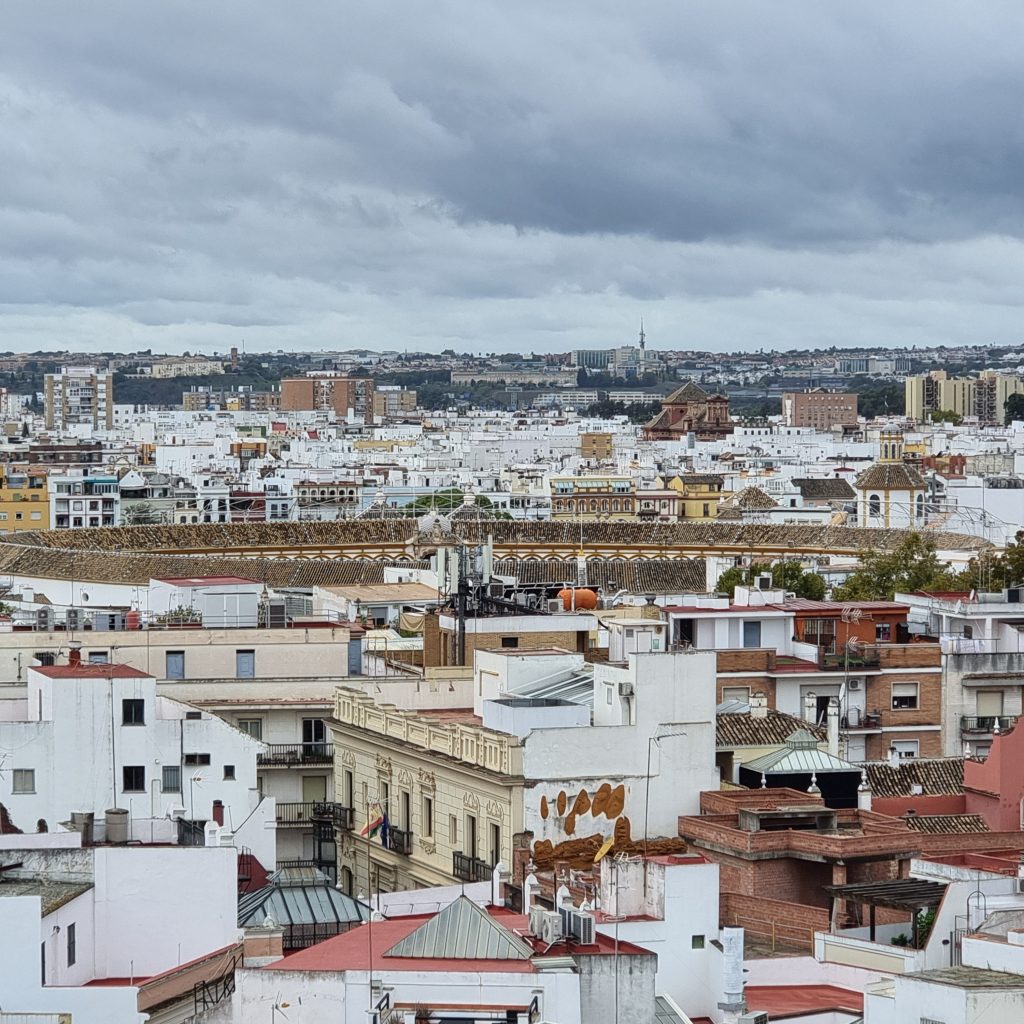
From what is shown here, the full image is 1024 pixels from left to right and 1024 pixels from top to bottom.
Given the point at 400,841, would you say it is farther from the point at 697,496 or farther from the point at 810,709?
the point at 697,496

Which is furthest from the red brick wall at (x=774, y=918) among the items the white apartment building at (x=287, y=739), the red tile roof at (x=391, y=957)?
the white apartment building at (x=287, y=739)

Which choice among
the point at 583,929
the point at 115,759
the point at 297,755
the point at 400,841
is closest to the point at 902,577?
the point at 297,755

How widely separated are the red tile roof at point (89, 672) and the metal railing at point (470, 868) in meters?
4.71

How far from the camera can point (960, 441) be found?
177m

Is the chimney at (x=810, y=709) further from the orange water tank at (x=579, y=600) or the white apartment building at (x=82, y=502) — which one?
the white apartment building at (x=82, y=502)

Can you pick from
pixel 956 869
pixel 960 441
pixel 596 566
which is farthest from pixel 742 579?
pixel 960 441

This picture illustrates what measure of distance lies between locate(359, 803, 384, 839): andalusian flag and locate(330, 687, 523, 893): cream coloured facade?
0.40 feet

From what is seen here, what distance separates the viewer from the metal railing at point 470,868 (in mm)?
30328

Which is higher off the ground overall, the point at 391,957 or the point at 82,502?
the point at 82,502

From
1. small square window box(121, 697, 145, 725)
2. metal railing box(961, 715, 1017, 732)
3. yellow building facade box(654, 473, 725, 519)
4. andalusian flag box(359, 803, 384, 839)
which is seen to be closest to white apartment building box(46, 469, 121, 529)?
yellow building facade box(654, 473, 725, 519)

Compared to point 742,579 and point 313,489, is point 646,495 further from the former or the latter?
point 742,579

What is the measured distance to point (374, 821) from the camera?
34125 millimetres

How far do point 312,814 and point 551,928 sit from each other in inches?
598

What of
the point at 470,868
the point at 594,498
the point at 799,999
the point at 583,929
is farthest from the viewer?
the point at 594,498
